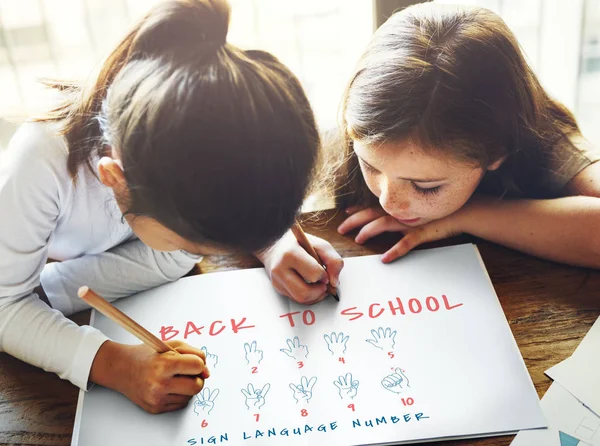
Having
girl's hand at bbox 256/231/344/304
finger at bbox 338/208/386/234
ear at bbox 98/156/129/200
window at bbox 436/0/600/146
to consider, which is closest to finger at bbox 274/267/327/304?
girl's hand at bbox 256/231/344/304

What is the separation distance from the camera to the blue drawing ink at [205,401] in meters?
0.65

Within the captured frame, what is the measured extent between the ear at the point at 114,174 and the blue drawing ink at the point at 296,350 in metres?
0.22

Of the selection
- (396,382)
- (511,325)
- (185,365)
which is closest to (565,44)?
(511,325)

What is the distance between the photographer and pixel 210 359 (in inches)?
27.2

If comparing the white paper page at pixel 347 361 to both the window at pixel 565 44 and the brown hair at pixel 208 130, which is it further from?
the window at pixel 565 44

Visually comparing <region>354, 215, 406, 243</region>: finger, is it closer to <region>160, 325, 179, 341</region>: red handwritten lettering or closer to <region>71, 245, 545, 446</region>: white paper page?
<region>71, 245, 545, 446</region>: white paper page

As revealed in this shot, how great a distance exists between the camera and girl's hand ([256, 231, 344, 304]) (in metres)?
0.74

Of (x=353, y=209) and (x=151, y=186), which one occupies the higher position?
(x=151, y=186)

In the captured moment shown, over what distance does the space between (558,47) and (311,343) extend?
29.4 inches

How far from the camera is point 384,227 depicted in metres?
0.81

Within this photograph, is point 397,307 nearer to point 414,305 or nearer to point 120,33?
point 414,305

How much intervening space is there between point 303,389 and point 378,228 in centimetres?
23

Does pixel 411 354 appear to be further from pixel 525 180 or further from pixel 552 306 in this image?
pixel 525 180

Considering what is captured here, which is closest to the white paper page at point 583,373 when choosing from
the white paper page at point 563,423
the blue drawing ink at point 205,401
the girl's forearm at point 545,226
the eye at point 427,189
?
the white paper page at point 563,423
